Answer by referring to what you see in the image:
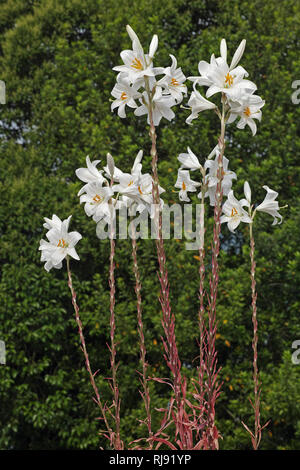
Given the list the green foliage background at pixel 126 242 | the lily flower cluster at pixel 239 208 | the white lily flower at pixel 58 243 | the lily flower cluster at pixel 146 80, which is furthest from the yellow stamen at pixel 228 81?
the green foliage background at pixel 126 242

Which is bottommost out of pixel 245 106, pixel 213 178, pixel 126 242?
pixel 126 242

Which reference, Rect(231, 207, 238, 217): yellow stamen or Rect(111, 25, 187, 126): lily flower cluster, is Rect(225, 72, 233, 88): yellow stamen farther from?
Rect(231, 207, 238, 217): yellow stamen

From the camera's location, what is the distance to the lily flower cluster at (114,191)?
1.79 meters

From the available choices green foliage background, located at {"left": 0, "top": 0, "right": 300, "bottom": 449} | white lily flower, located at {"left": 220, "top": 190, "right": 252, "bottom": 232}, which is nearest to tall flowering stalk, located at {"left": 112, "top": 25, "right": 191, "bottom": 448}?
white lily flower, located at {"left": 220, "top": 190, "right": 252, "bottom": 232}

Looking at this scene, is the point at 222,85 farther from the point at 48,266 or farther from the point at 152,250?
the point at 152,250

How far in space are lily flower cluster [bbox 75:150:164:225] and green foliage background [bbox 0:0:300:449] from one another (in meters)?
2.57

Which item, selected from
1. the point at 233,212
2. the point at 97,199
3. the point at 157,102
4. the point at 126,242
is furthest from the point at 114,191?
the point at 126,242

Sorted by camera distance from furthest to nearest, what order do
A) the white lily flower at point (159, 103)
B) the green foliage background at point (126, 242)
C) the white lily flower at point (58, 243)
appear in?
1. the green foliage background at point (126, 242)
2. the white lily flower at point (58, 243)
3. the white lily flower at point (159, 103)

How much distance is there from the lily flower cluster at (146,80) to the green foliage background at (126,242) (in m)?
2.71

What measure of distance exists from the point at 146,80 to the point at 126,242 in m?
3.04

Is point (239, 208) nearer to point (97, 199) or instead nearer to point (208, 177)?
point (208, 177)

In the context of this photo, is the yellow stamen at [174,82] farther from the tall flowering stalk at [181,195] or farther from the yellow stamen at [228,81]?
the yellow stamen at [228,81]

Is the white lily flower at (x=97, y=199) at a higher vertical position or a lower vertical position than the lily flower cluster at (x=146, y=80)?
lower

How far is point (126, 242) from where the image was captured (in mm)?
4625
